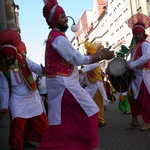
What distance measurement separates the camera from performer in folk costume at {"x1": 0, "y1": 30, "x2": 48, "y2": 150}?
5.35 metres

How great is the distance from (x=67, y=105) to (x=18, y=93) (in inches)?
65.3

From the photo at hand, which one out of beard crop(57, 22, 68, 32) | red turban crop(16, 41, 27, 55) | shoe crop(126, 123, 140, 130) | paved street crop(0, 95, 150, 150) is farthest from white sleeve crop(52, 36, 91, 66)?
shoe crop(126, 123, 140, 130)

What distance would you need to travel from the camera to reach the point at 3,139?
715 centimetres

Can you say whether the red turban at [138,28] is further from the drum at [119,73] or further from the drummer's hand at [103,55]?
the drummer's hand at [103,55]

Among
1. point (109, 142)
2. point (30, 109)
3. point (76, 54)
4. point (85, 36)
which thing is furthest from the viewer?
point (85, 36)

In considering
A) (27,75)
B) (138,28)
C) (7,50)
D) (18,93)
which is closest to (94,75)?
(138,28)

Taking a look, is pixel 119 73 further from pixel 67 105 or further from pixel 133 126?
pixel 67 105

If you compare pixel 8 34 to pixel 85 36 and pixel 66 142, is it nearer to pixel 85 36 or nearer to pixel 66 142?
pixel 66 142

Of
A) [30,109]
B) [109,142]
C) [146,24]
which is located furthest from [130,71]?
[30,109]

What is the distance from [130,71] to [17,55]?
2339mm

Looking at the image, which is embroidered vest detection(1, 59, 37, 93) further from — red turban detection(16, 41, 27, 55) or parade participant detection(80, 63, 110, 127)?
parade participant detection(80, 63, 110, 127)

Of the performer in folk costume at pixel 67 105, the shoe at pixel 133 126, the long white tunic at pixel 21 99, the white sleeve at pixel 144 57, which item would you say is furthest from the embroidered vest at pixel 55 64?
the shoe at pixel 133 126

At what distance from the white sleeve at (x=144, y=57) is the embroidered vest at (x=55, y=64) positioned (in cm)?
278

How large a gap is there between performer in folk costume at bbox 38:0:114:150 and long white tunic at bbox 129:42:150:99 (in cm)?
278
